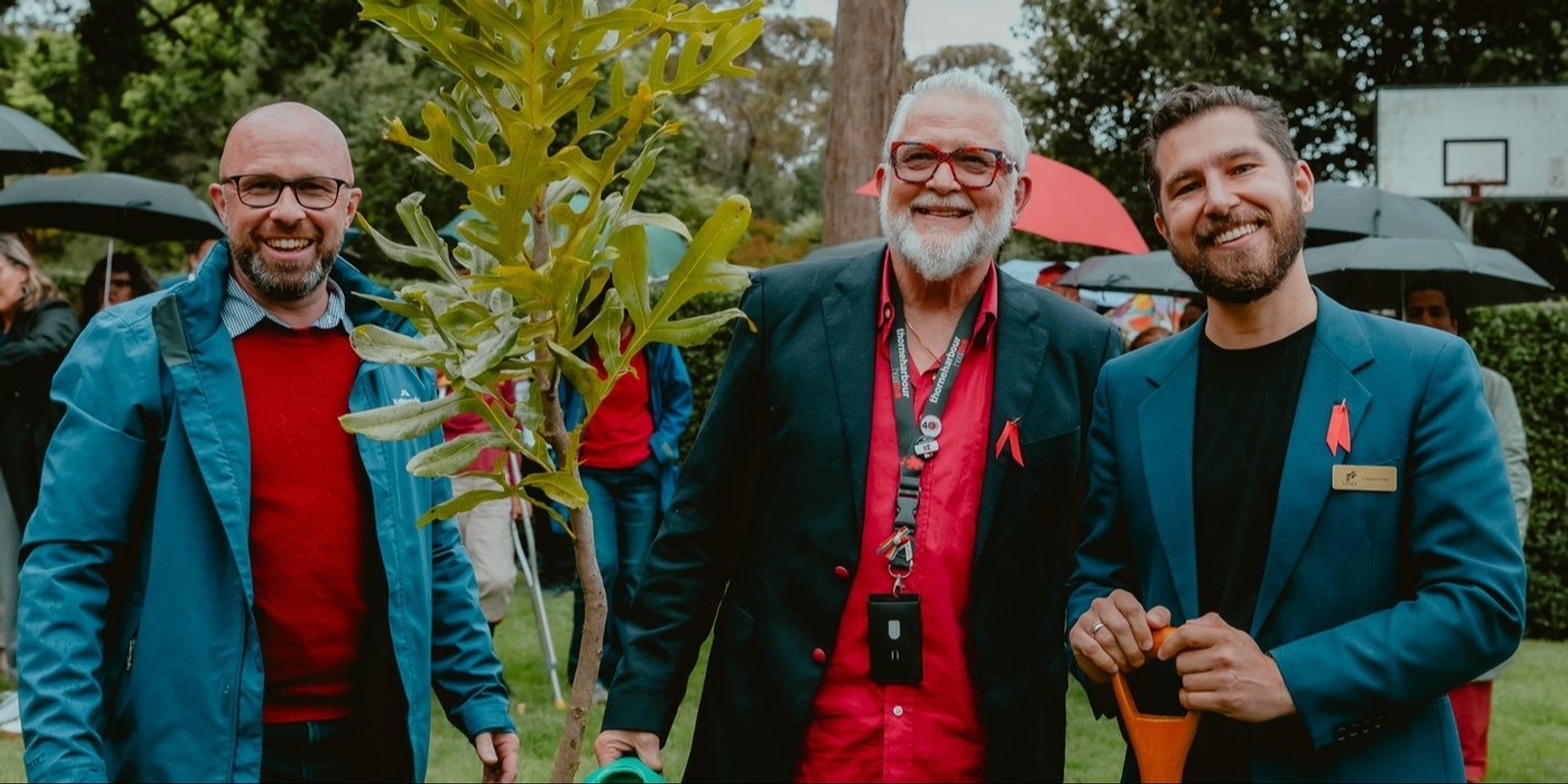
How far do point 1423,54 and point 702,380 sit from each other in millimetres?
13766

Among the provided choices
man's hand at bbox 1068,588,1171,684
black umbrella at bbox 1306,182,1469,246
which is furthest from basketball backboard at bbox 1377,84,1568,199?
man's hand at bbox 1068,588,1171,684

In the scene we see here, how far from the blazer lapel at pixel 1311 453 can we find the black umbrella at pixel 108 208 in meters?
7.66

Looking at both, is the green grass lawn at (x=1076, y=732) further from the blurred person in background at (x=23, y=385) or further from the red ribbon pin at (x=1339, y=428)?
the red ribbon pin at (x=1339, y=428)

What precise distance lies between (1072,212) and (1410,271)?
6.10 ft

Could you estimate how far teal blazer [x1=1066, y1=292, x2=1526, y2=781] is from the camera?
6.87ft

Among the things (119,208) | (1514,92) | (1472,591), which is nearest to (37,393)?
(119,208)

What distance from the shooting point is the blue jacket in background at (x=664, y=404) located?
7.07m

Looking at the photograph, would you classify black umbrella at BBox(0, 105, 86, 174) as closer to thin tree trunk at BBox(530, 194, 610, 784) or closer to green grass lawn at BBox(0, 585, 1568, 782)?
green grass lawn at BBox(0, 585, 1568, 782)

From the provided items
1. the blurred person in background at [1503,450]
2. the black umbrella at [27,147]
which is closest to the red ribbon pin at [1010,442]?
the blurred person in background at [1503,450]

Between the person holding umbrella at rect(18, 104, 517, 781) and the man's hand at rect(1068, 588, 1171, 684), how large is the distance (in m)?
1.25

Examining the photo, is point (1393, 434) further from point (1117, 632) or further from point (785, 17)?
point (785, 17)

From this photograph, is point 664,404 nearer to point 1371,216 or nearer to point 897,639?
point 1371,216

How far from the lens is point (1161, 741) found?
219cm

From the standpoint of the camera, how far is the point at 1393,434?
7.33 feet
